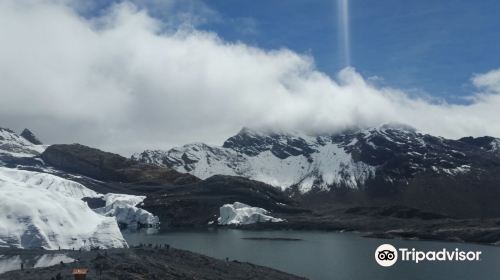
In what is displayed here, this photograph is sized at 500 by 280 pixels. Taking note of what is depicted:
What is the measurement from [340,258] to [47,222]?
2561 inches

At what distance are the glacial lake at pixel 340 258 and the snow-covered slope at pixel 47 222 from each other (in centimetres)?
2814

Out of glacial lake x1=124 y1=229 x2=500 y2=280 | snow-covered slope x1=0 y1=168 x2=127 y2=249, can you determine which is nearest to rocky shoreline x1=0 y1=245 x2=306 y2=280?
snow-covered slope x1=0 y1=168 x2=127 y2=249

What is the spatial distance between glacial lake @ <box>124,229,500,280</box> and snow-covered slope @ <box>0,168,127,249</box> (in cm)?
2814

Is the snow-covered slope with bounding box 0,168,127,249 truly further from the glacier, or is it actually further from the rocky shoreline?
the rocky shoreline

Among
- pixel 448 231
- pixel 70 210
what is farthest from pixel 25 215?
pixel 448 231

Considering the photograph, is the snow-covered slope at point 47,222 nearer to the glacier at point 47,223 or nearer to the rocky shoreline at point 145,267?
the glacier at point 47,223

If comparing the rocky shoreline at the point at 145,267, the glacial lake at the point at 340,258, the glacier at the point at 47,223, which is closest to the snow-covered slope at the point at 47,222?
the glacier at the point at 47,223

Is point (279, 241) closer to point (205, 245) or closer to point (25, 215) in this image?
point (205, 245)

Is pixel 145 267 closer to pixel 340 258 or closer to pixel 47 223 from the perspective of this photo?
pixel 47 223

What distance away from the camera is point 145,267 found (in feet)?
248

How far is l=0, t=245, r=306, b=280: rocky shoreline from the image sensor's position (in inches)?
2731

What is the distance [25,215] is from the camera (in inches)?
4067

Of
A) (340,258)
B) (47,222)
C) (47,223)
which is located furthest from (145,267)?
(340,258)

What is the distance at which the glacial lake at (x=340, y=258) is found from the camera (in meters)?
107
